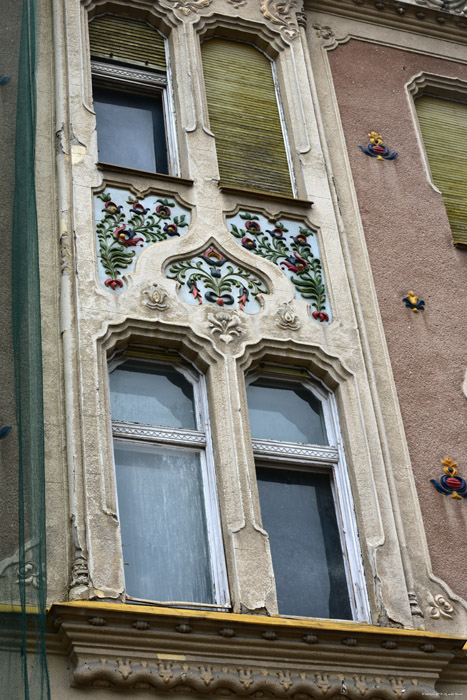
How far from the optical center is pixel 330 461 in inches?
→ 356

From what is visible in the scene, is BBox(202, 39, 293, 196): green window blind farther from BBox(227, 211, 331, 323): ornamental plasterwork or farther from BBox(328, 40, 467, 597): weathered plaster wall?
BBox(328, 40, 467, 597): weathered plaster wall

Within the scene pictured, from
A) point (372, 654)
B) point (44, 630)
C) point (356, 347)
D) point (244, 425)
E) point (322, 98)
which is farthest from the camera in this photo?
point (322, 98)

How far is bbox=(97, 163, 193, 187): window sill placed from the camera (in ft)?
32.3

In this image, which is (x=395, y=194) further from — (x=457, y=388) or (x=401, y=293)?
(x=457, y=388)

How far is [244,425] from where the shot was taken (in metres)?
8.82

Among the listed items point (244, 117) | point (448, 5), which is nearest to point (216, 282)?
point (244, 117)

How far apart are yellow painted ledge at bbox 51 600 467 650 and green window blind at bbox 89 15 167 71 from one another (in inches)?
203

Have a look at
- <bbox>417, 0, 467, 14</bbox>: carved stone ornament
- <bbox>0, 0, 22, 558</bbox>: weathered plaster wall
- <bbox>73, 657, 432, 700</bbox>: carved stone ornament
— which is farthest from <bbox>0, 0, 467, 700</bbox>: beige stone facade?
<bbox>0, 0, 22, 558</bbox>: weathered plaster wall

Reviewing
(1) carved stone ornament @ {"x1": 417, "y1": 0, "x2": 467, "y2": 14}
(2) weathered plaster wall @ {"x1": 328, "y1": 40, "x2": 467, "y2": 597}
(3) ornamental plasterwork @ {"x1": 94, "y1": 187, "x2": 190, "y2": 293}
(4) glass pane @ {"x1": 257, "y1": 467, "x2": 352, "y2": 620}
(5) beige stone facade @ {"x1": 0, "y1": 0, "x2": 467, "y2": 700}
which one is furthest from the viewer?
(1) carved stone ornament @ {"x1": 417, "y1": 0, "x2": 467, "y2": 14}

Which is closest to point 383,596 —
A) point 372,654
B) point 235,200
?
point 372,654

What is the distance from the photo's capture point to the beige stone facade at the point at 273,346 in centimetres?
765

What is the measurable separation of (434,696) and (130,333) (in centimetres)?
315

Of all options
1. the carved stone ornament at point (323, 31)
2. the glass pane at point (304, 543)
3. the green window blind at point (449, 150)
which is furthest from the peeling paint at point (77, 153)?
the green window blind at point (449, 150)

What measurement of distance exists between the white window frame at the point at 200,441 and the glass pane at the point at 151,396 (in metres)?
0.04
